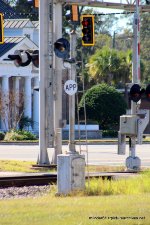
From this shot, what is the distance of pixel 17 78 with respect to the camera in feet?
220

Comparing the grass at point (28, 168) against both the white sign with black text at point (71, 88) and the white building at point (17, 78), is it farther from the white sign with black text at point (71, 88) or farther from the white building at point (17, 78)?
the white building at point (17, 78)

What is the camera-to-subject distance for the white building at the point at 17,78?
198ft

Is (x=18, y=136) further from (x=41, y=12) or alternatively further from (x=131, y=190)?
(x=131, y=190)

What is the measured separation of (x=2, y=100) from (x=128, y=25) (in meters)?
54.1

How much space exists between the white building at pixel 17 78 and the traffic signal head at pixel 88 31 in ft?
111

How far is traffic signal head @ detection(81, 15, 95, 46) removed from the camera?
25.4m

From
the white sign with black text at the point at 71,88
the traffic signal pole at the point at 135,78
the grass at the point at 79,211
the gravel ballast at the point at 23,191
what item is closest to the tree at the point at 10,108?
the traffic signal pole at the point at 135,78

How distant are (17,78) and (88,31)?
136 feet

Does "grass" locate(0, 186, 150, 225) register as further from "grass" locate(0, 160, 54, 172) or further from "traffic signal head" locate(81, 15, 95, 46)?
"traffic signal head" locate(81, 15, 95, 46)

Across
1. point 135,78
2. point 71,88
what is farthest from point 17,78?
point 71,88

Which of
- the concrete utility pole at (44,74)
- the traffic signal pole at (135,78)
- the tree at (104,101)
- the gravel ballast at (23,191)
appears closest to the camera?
the gravel ballast at (23,191)

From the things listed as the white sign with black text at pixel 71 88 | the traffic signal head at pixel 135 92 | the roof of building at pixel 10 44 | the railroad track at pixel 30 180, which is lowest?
the railroad track at pixel 30 180

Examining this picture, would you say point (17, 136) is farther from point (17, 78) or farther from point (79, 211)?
point (79, 211)

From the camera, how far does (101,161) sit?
99.7 feet
